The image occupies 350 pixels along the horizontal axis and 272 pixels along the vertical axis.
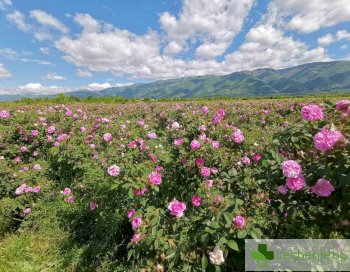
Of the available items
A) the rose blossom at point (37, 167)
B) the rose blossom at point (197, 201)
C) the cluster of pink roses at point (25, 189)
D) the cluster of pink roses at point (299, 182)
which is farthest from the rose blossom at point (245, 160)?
the rose blossom at point (37, 167)

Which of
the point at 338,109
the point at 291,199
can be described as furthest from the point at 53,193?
the point at 338,109

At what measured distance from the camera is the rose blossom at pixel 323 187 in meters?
1.70

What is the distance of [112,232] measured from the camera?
349 cm

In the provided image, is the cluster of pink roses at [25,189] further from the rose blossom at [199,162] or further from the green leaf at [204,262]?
the green leaf at [204,262]

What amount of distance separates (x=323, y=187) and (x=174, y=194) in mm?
1574

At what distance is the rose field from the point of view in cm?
190

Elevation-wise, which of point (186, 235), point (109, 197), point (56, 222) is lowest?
point (56, 222)

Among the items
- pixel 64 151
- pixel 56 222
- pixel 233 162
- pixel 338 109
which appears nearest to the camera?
pixel 338 109

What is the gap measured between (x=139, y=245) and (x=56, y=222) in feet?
7.85

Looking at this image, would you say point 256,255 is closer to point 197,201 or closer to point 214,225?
point 214,225

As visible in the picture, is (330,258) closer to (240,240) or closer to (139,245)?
(240,240)

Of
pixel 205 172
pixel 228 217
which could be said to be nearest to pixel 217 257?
pixel 228 217

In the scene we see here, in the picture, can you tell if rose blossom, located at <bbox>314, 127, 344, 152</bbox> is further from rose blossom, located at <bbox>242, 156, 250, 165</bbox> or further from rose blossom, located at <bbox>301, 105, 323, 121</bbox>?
rose blossom, located at <bbox>242, 156, 250, 165</bbox>

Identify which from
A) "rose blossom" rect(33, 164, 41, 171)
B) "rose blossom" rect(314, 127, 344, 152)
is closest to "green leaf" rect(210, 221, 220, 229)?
"rose blossom" rect(314, 127, 344, 152)
